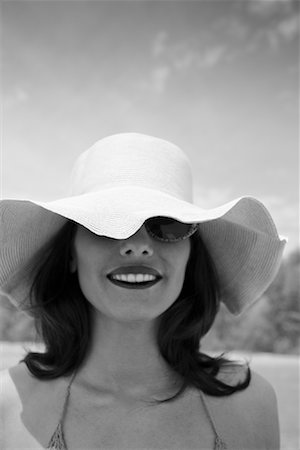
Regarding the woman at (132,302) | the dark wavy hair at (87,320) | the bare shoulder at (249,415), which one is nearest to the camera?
the woman at (132,302)

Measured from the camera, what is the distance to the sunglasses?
1855mm

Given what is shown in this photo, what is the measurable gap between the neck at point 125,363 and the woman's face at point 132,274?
0.21 meters

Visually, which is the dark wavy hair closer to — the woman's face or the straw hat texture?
the straw hat texture

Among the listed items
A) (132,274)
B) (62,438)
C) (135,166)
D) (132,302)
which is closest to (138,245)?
(132,274)

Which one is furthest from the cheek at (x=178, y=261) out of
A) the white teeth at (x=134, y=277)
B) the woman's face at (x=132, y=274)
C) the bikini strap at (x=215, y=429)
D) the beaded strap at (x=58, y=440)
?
the beaded strap at (x=58, y=440)

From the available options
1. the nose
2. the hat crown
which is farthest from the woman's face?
the hat crown

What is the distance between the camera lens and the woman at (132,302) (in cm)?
→ 185

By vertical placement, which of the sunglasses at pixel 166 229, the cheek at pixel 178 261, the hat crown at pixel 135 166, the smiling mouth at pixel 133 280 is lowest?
the smiling mouth at pixel 133 280

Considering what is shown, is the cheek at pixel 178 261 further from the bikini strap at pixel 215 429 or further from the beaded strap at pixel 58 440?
the beaded strap at pixel 58 440

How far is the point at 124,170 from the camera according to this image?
203 centimetres

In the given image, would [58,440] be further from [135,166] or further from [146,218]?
[135,166]

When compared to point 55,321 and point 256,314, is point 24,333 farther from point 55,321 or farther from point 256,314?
point 55,321

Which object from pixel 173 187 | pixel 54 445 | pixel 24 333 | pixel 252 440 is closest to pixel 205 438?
pixel 252 440

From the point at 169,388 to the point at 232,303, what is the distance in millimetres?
640
